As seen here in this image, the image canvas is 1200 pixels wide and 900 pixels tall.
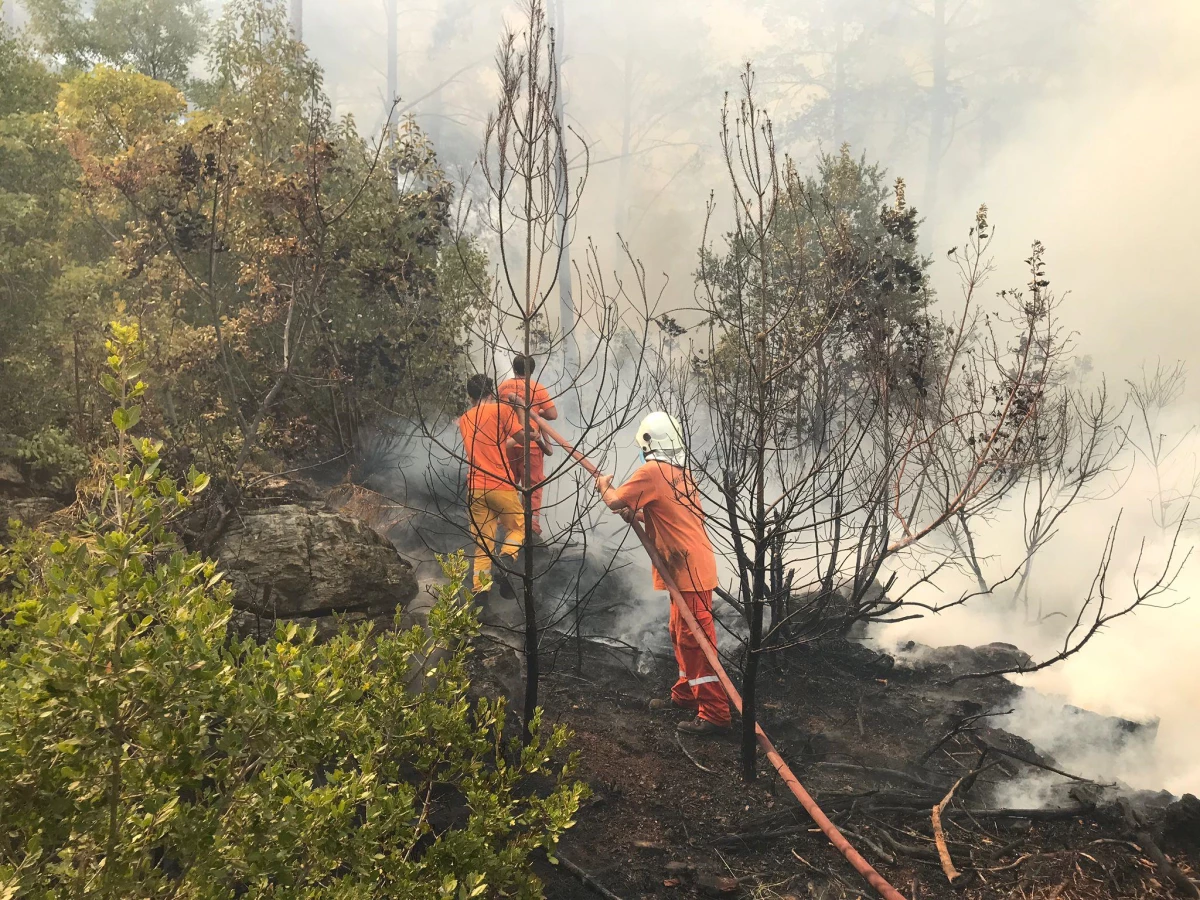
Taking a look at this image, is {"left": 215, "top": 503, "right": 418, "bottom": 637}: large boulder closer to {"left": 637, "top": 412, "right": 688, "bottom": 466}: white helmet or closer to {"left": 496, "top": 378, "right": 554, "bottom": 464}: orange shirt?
{"left": 496, "top": 378, "right": 554, "bottom": 464}: orange shirt

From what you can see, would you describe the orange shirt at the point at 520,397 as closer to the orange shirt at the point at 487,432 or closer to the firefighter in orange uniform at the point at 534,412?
the firefighter in orange uniform at the point at 534,412

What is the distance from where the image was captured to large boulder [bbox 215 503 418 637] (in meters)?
4.68

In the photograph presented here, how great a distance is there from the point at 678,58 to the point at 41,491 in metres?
29.9

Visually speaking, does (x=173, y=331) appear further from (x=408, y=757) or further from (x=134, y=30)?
(x=134, y=30)

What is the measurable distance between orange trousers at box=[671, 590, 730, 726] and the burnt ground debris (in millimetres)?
207

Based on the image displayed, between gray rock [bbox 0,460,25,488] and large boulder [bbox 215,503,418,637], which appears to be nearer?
large boulder [bbox 215,503,418,637]

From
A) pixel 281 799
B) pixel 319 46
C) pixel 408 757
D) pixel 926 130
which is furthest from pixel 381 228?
pixel 319 46

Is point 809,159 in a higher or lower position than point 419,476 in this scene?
higher

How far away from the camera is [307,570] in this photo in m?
4.88

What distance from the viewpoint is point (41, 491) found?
19.3ft

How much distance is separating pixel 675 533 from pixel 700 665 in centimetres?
91

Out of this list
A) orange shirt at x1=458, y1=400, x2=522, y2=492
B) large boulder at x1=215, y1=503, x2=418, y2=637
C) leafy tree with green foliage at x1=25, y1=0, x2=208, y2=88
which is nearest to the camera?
large boulder at x1=215, y1=503, x2=418, y2=637

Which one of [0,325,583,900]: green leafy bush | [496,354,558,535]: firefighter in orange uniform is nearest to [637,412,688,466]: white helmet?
[496,354,558,535]: firefighter in orange uniform

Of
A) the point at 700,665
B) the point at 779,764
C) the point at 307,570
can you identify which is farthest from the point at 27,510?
the point at 779,764
